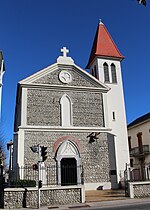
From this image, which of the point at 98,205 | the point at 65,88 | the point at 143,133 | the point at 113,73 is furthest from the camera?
the point at 143,133

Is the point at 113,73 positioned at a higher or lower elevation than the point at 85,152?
higher

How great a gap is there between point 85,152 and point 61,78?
22.5 ft

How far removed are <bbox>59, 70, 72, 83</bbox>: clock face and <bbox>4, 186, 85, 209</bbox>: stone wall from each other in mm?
10355

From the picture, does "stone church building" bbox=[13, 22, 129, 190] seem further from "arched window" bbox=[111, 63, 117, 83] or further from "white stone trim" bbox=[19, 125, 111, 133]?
"arched window" bbox=[111, 63, 117, 83]

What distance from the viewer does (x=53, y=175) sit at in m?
18.3

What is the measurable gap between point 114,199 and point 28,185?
5186 millimetres

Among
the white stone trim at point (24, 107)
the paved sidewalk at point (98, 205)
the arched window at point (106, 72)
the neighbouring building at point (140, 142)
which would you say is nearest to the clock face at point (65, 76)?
the white stone trim at point (24, 107)

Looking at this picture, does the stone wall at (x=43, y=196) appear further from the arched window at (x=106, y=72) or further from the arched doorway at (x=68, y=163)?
the arched window at (x=106, y=72)

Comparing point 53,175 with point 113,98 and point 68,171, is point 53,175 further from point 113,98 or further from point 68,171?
point 113,98

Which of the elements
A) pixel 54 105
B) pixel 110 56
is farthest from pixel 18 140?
pixel 110 56

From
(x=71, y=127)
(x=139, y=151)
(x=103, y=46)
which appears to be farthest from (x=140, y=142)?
(x=71, y=127)

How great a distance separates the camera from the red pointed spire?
2662cm

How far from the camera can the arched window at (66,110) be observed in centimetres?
2052

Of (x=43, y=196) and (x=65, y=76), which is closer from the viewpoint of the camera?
(x=43, y=196)
